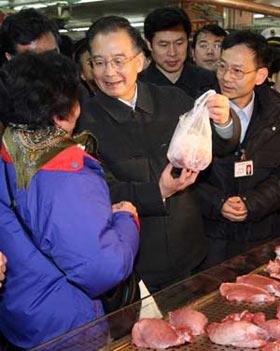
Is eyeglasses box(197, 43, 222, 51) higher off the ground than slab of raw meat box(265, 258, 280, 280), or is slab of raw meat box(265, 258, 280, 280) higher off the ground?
eyeglasses box(197, 43, 222, 51)

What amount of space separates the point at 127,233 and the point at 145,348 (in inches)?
15.2

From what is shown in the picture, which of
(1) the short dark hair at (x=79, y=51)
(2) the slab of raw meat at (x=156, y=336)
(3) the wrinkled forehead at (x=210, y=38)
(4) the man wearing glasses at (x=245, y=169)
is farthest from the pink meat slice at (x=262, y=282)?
(3) the wrinkled forehead at (x=210, y=38)

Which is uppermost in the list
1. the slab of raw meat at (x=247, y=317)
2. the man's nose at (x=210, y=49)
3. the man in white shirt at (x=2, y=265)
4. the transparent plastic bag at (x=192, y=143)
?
the man's nose at (x=210, y=49)

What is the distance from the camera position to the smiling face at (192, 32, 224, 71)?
4.66 m

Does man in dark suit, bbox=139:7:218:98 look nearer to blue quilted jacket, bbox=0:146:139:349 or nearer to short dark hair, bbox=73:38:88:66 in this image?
short dark hair, bbox=73:38:88:66

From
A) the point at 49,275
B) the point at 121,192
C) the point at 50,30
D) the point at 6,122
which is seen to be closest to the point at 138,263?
the point at 121,192

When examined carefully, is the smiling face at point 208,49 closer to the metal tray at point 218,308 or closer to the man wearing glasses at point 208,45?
the man wearing glasses at point 208,45

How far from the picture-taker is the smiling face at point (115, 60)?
243cm

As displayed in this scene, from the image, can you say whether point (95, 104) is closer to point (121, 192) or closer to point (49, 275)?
point (121, 192)

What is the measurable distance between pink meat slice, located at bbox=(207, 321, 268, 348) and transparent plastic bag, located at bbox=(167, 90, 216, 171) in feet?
2.20

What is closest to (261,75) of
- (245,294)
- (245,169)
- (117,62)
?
(245,169)

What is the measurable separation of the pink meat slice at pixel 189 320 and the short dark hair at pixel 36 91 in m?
0.77

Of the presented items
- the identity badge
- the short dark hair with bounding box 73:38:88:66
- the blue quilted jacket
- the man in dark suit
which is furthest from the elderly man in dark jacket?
the short dark hair with bounding box 73:38:88:66

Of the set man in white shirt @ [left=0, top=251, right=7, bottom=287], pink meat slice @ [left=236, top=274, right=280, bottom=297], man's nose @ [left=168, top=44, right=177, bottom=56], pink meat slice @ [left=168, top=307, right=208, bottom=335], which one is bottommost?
pink meat slice @ [left=236, top=274, right=280, bottom=297]
